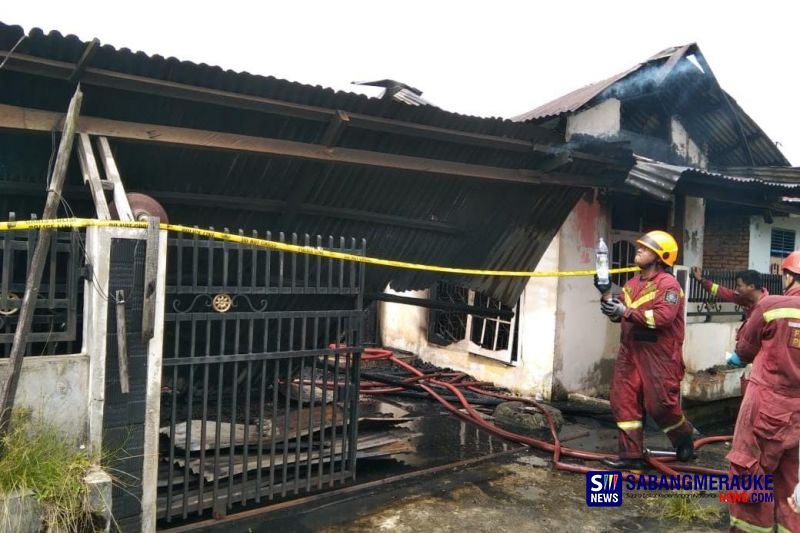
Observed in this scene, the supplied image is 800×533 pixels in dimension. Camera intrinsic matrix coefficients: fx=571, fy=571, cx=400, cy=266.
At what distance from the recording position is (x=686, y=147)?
1052 cm

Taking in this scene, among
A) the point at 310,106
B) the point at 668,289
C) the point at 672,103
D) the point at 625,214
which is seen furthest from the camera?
the point at 672,103

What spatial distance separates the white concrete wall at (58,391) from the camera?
133 inches

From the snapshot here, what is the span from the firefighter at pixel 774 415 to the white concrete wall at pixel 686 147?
6777mm

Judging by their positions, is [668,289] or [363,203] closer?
[668,289]

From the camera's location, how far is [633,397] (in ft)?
19.0

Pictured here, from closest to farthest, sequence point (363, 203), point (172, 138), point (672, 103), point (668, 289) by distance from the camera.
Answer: point (172, 138), point (668, 289), point (363, 203), point (672, 103)

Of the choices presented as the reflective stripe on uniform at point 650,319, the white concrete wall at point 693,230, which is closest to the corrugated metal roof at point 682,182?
the white concrete wall at point 693,230

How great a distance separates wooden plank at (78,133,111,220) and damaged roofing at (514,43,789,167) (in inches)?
248

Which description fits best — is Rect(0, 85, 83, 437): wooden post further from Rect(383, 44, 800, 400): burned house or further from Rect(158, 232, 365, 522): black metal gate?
Rect(383, 44, 800, 400): burned house

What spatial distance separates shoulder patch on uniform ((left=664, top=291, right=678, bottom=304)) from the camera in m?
5.48

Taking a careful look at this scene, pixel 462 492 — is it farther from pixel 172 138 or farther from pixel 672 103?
pixel 672 103

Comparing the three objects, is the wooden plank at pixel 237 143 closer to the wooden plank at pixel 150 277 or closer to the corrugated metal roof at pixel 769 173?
the wooden plank at pixel 150 277

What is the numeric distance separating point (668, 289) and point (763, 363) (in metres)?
1.50

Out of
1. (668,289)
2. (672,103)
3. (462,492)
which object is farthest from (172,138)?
(672,103)
